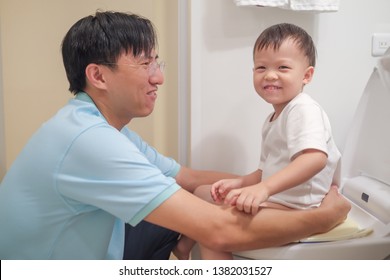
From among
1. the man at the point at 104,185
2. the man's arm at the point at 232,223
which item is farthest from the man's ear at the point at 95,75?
the man's arm at the point at 232,223

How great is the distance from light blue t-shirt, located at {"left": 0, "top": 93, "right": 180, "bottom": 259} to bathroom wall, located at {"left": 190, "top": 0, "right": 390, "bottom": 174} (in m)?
0.47

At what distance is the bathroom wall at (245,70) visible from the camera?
3.91ft

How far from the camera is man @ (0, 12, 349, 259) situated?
2.33 ft

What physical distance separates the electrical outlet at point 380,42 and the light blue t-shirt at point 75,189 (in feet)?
3.09

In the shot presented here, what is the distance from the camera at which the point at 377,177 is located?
109cm

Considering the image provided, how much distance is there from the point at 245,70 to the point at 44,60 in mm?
733

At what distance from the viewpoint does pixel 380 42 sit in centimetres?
129

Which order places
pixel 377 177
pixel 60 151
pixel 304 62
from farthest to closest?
pixel 377 177, pixel 304 62, pixel 60 151

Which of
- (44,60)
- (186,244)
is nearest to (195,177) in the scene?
(186,244)

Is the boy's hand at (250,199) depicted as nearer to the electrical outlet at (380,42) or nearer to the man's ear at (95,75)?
the man's ear at (95,75)

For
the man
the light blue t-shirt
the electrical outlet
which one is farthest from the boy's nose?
the electrical outlet

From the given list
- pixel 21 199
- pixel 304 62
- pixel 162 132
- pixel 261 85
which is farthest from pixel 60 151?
pixel 162 132

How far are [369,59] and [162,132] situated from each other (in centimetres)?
78
